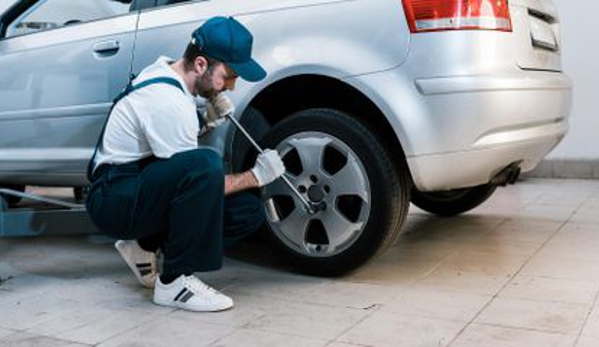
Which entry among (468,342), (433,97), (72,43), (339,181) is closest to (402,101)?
(433,97)

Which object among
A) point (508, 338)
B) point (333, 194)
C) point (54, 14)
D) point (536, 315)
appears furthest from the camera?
point (54, 14)

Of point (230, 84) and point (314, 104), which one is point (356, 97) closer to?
point (314, 104)

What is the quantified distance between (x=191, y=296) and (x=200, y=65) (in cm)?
83

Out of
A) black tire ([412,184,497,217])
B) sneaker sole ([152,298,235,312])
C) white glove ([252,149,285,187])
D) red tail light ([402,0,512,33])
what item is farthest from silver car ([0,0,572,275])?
black tire ([412,184,497,217])

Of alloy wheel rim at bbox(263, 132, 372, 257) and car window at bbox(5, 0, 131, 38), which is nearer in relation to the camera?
alloy wheel rim at bbox(263, 132, 372, 257)

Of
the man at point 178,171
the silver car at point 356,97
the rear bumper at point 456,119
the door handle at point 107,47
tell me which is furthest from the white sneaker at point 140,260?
the rear bumper at point 456,119

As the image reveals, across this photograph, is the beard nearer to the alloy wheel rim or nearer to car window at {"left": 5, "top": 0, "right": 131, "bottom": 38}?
the alloy wheel rim

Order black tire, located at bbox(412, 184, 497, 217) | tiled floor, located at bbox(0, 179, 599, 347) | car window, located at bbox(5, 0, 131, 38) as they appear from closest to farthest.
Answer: tiled floor, located at bbox(0, 179, 599, 347) < car window, located at bbox(5, 0, 131, 38) < black tire, located at bbox(412, 184, 497, 217)

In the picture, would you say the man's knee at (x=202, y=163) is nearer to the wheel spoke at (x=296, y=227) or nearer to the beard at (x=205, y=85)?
the beard at (x=205, y=85)

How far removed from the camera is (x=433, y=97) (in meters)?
2.52

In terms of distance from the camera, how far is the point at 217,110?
283 cm

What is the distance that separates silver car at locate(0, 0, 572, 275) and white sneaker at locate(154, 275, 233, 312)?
43cm

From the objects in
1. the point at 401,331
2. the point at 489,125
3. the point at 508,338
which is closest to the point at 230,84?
the point at 489,125

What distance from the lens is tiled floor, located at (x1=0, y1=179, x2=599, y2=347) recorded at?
2.26m
